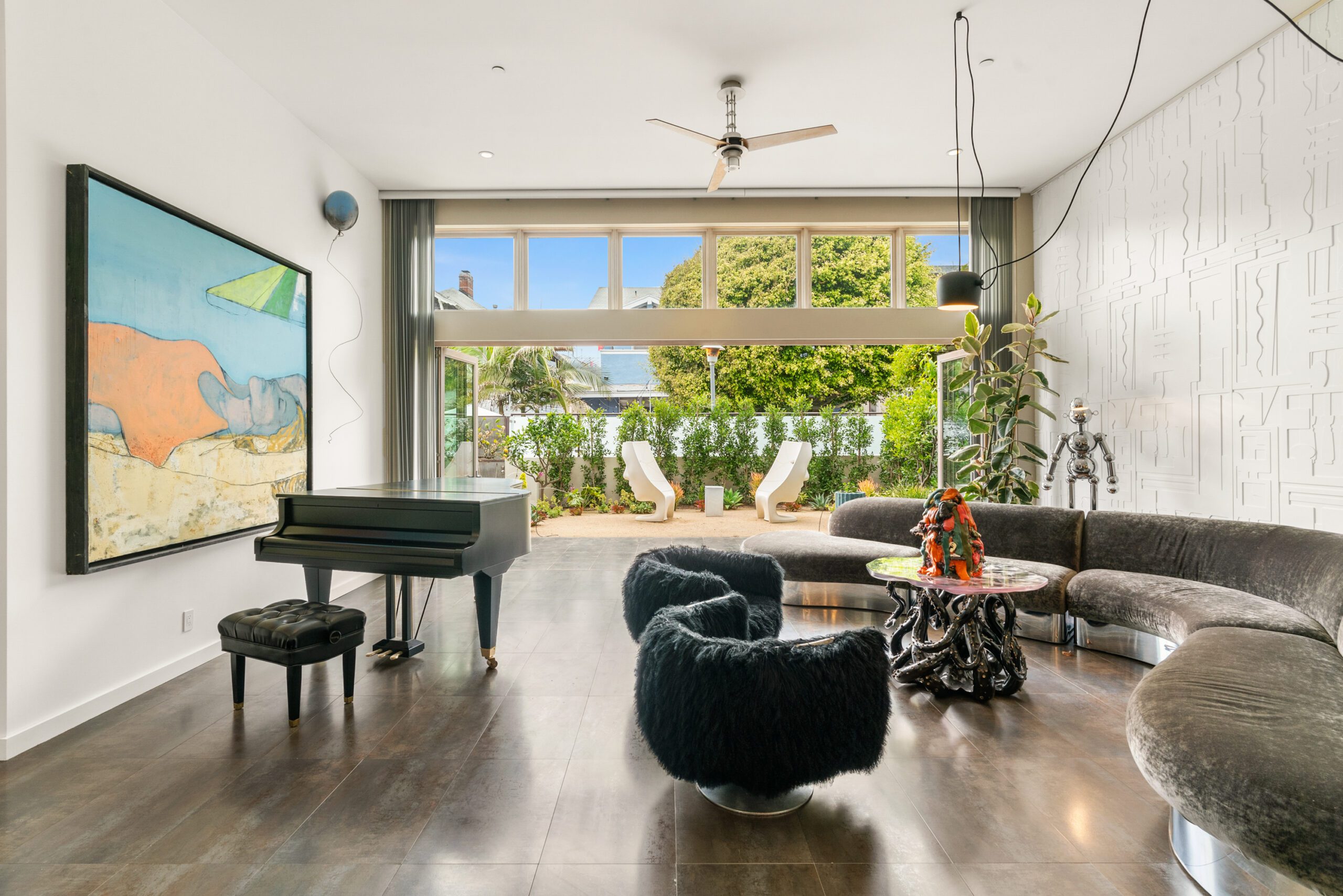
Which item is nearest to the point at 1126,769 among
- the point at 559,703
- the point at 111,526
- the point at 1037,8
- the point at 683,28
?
the point at 559,703

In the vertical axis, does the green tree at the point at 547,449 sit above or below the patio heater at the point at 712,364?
A: below

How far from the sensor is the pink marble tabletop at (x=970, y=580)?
2801mm

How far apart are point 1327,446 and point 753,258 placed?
417cm

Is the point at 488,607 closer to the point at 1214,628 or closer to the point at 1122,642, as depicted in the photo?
the point at 1214,628

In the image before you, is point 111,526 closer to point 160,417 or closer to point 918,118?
point 160,417

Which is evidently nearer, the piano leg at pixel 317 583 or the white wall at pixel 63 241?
the white wall at pixel 63 241

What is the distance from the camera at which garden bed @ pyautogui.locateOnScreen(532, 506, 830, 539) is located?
7648mm

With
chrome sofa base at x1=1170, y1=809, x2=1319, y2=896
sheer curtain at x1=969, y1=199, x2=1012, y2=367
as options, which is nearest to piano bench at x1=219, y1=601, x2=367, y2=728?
chrome sofa base at x1=1170, y1=809, x2=1319, y2=896

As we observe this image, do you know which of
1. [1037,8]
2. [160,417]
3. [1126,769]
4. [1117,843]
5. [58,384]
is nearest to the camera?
[1117,843]

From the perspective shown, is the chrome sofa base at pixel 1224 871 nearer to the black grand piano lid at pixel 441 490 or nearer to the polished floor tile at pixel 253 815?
the polished floor tile at pixel 253 815

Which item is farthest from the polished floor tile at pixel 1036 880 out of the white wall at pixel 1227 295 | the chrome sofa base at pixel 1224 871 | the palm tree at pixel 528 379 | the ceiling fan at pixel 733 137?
the palm tree at pixel 528 379

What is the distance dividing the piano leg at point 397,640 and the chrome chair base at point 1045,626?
3.17 meters

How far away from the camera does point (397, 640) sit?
349cm

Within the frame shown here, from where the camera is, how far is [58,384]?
8.60 ft
